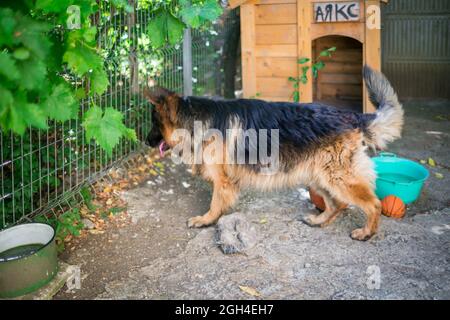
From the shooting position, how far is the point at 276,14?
6.12 m

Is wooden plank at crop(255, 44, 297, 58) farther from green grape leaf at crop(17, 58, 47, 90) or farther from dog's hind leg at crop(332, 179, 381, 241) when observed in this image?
green grape leaf at crop(17, 58, 47, 90)

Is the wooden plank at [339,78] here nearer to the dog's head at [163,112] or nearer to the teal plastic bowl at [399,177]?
the teal plastic bowl at [399,177]

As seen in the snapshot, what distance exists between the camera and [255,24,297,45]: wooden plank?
611 centimetres

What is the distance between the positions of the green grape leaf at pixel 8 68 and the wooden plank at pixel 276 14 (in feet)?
14.9

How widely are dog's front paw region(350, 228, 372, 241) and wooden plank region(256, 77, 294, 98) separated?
264 centimetres

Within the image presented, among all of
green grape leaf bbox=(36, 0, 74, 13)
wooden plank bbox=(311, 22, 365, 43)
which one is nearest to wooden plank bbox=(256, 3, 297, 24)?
wooden plank bbox=(311, 22, 365, 43)

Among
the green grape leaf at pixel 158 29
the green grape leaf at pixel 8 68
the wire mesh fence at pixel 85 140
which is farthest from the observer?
the wire mesh fence at pixel 85 140

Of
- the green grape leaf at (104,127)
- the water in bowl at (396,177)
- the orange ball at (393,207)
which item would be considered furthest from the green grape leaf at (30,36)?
the water in bowl at (396,177)

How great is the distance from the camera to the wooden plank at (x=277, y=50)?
616 cm
